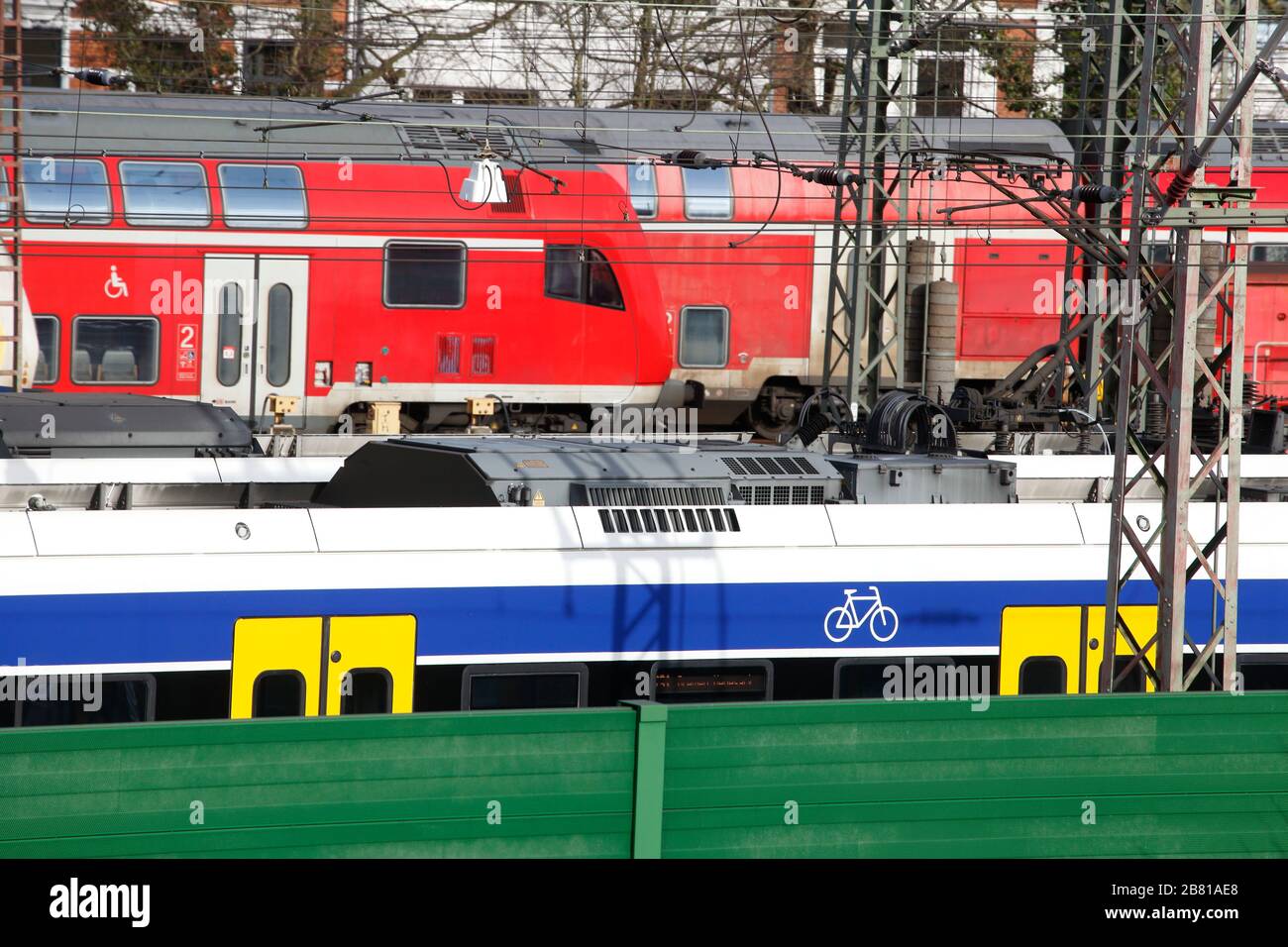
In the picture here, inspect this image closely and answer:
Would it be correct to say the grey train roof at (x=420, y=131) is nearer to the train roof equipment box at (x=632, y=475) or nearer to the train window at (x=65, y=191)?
the train window at (x=65, y=191)

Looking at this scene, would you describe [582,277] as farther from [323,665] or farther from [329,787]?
[329,787]

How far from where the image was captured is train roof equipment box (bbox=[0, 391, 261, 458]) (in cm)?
1311

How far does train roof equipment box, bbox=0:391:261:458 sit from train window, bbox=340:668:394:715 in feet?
14.2

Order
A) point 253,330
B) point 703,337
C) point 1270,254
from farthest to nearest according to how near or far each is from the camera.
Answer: point 1270,254, point 703,337, point 253,330

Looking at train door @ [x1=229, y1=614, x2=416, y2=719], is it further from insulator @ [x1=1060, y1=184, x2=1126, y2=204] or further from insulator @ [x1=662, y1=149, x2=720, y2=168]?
insulator @ [x1=662, y1=149, x2=720, y2=168]

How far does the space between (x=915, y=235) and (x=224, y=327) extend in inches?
394

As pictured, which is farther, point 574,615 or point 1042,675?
point 1042,675

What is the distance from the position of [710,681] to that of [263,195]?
44.1 feet

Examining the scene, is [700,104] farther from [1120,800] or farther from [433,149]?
[1120,800]

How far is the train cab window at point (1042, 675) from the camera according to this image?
34.7 feet

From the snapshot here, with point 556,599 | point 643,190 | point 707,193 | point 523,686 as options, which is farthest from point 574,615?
point 707,193

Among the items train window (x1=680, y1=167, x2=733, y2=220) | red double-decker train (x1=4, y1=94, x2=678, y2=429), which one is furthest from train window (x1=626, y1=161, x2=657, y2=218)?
train window (x1=680, y1=167, x2=733, y2=220)

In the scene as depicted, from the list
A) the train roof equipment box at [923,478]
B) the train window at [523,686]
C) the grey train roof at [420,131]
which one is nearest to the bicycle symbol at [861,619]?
the train roof equipment box at [923,478]

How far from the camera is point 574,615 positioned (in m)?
9.81
